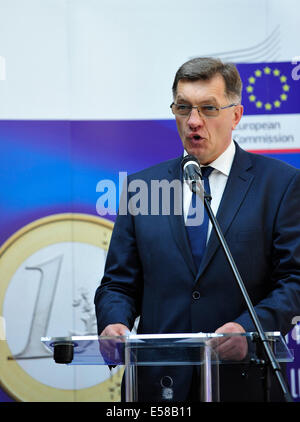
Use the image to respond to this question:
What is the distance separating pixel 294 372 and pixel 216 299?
1526 mm

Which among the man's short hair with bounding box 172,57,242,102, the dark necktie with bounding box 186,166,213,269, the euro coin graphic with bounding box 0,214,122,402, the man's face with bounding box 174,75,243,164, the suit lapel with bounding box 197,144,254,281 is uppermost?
the man's short hair with bounding box 172,57,242,102

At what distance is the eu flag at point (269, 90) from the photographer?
174 inches

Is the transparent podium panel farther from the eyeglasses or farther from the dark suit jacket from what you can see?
the eyeglasses

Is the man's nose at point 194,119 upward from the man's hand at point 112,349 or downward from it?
upward

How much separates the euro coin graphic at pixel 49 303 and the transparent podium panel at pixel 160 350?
6.18ft

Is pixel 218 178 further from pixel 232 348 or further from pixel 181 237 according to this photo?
pixel 232 348

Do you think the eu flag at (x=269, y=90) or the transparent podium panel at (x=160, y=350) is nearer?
the transparent podium panel at (x=160, y=350)

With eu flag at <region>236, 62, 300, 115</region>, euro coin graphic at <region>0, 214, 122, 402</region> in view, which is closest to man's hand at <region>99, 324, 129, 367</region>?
euro coin graphic at <region>0, 214, 122, 402</region>

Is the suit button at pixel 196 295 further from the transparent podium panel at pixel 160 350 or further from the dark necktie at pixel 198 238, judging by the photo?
the transparent podium panel at pixel 160 350

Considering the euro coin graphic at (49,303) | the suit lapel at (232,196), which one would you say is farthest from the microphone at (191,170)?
the euro coin graphic at (49,303)

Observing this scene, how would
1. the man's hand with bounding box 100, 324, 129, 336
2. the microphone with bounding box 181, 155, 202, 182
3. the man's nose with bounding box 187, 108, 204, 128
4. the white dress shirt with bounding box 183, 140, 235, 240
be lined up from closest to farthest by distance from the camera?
the microphone with bounding box 181, 155, 202, 182, the man's hand with bounding box 100, 324, 129, 336, the man's nose with bounding box 187, 108, 204, 128, the white dress shirt with bounding box 183, 140, 235, 240

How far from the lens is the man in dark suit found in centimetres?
299

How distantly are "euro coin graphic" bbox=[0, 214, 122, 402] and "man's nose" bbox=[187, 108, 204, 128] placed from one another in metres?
1.40
